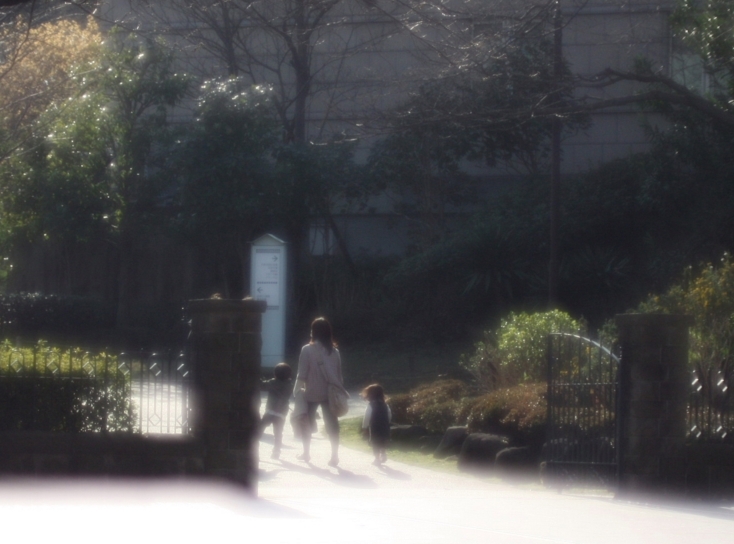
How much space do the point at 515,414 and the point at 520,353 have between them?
93.2 inches

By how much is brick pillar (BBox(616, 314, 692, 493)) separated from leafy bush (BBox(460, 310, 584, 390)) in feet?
12.6

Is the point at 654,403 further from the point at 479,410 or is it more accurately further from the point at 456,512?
the point at 479,410

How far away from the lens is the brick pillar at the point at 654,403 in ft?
31.3

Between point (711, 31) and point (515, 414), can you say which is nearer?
point (515, 414)

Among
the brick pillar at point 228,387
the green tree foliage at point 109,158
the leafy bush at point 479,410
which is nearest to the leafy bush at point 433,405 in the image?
the leafy bush at point 479,410

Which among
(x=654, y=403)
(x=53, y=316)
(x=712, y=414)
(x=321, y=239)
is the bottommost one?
(x=712, y=414)

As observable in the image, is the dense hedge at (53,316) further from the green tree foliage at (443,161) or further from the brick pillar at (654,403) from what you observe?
the brick pillar at (654,403)

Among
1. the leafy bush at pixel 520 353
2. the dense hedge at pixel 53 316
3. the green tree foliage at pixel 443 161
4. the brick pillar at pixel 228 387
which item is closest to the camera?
the brick pillar at pixel 228 387

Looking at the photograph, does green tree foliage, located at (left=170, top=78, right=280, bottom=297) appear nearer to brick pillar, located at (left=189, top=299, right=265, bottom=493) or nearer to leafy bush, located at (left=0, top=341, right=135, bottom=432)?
leafy bush, located at (left=0, top=341, right=135, bottom=432)

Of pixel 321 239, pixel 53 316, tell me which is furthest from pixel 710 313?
pixel 53 316

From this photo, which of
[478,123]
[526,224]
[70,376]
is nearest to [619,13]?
[526,224]

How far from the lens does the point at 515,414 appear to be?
11.6m

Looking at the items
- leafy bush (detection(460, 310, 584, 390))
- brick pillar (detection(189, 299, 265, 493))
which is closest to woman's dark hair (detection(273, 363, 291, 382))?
brick pillar (detection(189, 299, 265, 493))

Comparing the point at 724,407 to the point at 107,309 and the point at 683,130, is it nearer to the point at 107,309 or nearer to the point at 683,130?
the point at 683,130
